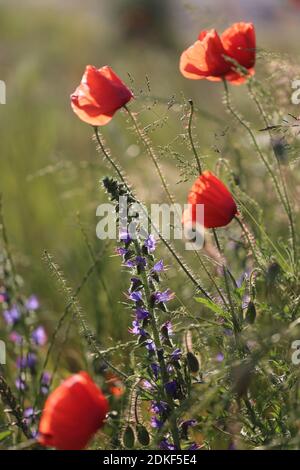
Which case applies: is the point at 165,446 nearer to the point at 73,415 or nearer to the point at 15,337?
the point at 73,415

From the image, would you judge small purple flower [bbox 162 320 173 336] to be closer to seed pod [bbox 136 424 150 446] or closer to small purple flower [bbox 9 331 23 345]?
seed pod [bbox 136 424 150 446]

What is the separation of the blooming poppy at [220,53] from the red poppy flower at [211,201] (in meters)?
0.21

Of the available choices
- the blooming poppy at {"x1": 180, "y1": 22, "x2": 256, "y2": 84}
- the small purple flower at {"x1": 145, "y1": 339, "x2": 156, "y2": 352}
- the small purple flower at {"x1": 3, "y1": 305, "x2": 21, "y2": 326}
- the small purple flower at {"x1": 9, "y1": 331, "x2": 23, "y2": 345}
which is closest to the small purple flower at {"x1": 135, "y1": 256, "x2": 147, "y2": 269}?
the small purple flower at {"x1": 145, "y1": 339, "x2": 156, "y2": 352}

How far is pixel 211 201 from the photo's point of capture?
3.76 feet

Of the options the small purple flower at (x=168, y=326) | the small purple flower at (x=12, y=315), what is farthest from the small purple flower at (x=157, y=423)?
the small purple flower at (x=12, y=315)

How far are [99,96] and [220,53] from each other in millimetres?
209

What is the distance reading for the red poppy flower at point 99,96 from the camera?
122 centimetres

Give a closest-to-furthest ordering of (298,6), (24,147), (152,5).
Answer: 1. (24,147)
2. (298,6)
3. (152,5)

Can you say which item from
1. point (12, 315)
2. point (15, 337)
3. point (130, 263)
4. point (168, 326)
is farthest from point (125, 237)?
point (15, 337)

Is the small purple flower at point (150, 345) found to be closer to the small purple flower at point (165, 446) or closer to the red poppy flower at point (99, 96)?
the small purple flower at point (165, 446)

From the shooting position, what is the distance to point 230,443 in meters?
1.34
